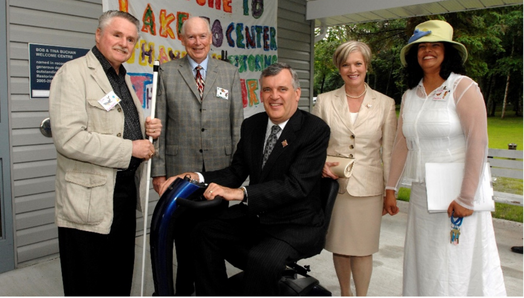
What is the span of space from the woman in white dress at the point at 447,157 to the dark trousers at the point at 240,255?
0.70m

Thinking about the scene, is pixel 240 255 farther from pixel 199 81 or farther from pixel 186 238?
pixel 199 81

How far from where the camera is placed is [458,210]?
5.90ft

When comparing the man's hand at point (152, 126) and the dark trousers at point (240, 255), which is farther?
the man's hand at point (152, 126)

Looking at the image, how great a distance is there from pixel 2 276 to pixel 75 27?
199 cm

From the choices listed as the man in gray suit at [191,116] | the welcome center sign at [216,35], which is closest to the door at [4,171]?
the welcome center sign at [216,35]

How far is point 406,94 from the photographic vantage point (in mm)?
2100

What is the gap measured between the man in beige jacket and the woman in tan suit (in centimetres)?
103

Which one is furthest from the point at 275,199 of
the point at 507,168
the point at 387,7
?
the point at 387,7

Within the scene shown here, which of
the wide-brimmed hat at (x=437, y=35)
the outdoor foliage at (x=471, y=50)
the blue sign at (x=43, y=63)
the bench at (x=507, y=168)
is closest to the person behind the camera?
the wide-brimmed hat at (x=437, y=35)

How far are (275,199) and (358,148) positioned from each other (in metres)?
0.67

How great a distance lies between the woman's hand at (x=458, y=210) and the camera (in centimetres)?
178

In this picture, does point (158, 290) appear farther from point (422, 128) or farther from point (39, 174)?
point (39, 174)

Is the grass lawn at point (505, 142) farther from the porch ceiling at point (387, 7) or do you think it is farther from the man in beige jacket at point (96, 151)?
the man in beige jacket at point (96, 151)

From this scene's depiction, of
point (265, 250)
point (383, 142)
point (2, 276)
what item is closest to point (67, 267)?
point (265, 250)
